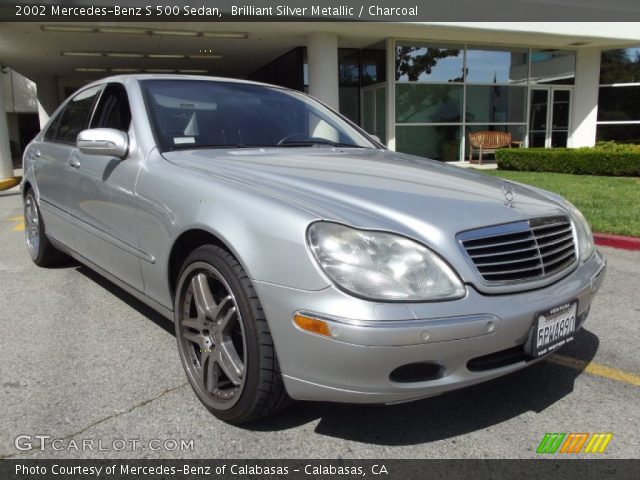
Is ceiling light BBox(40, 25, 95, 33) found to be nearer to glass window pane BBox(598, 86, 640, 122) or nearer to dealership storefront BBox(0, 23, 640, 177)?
dealership storefront BBox(0, 23, 640, 177)


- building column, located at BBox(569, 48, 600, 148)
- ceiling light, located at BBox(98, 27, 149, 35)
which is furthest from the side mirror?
building column, located at BBox(569, 48, 600, 148)

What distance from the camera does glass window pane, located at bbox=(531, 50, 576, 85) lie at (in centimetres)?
1758

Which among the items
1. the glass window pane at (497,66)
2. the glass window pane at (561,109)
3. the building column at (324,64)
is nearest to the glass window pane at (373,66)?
the building column at (324,64)

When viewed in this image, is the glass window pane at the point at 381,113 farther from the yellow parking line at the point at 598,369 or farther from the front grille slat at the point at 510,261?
the front grille slat at the point at 510,261

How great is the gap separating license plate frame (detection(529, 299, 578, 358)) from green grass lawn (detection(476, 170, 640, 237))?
416cm

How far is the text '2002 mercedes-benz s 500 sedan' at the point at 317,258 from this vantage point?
1947mm

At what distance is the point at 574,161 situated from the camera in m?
13.3

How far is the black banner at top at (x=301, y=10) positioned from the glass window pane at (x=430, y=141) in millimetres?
3399

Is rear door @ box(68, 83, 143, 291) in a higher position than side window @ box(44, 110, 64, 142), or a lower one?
lower

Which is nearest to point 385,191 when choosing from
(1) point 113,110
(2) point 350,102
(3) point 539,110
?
(1) point 113,110

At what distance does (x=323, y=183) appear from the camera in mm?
2439

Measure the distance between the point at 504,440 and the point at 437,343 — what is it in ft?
2.33

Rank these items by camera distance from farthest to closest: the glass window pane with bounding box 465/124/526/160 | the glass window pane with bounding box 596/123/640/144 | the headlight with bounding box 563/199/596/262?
the glass window pane with bounding box 596/123/640/144 < the glass window pane with bounding box 465/124/526/160 < the headlight with bounding box 563/199/596/262
